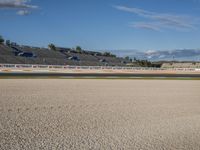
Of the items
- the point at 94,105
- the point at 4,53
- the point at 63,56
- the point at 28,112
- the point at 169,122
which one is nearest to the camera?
the point at 169,122

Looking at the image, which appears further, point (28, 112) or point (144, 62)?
point (144, 62)

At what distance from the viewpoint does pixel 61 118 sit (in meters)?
→ 11.3

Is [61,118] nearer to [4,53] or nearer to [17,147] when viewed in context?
[17,147]

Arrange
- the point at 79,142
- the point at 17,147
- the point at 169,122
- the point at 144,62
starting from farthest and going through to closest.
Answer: the point at 144,62, the point at 169,122, the point at 79,142, the point at 17,147

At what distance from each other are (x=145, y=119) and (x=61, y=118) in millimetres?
2708

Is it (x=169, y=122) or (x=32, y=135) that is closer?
(x=32, y=135)

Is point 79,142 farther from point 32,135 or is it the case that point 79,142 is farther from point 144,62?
point 144,62

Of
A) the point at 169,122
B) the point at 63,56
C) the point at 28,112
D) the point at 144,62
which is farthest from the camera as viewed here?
the point at 144,62

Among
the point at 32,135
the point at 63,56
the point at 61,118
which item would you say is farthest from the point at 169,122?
the point at 63,56

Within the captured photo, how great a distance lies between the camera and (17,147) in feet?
25.4

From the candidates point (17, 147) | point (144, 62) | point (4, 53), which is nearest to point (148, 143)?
point (17, 147)

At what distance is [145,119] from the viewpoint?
456 inches

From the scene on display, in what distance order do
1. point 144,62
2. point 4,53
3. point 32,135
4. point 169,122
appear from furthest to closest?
point 144,62, point 4,53, point 169,122, point 32,135

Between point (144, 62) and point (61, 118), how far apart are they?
12819cm
